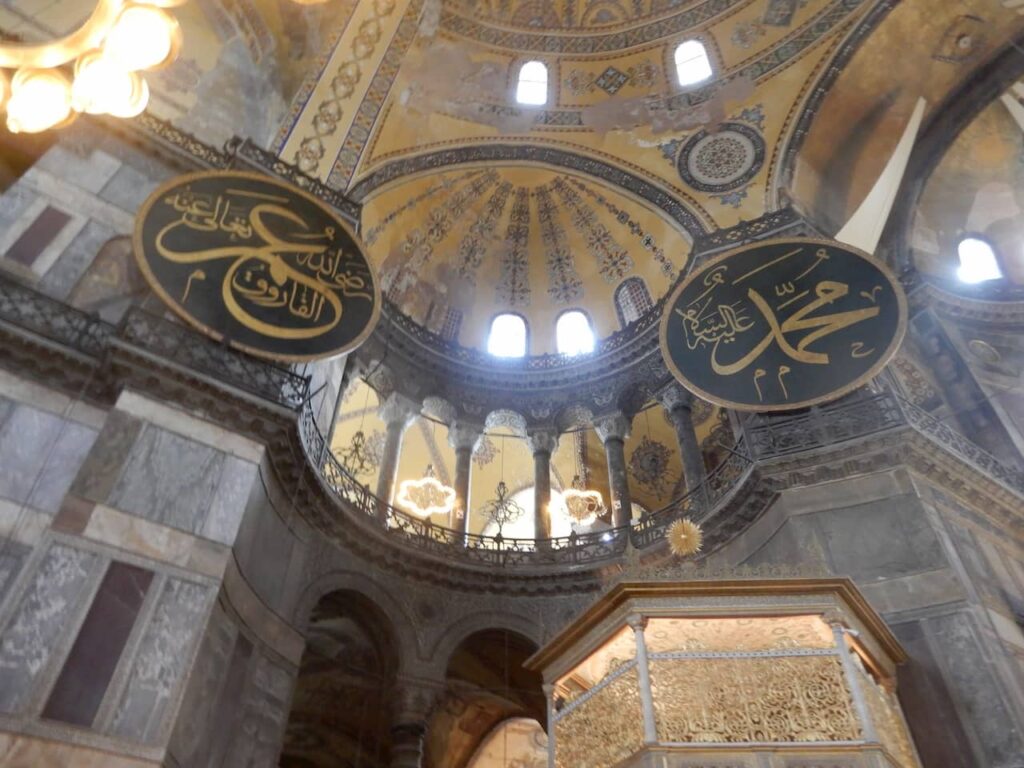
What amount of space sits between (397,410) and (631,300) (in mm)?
4088

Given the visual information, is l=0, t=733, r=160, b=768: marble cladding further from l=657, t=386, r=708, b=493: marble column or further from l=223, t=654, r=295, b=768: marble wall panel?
l=657, t=386, r=708, b=493: marble column

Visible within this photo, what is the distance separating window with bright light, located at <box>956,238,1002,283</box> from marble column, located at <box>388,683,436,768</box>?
32.8 ft

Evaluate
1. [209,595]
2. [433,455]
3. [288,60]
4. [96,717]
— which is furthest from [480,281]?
[96,717]

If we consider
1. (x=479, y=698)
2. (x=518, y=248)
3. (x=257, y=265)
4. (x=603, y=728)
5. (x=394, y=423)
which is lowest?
(x=603, y=728)

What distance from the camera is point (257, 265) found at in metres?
7.75

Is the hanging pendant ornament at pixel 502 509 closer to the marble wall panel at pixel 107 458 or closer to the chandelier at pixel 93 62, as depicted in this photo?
the marble wall panel at pixel 107 458

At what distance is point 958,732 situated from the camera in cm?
569

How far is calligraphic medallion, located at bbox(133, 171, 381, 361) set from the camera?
7129mm

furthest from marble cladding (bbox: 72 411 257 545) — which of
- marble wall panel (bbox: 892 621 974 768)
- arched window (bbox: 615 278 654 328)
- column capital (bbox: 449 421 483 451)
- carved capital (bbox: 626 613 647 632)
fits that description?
arched window (bbox: 615 278 654 328)

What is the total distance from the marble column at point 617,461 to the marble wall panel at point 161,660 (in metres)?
5.53

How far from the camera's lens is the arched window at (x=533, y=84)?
12422 mm

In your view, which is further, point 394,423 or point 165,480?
point 394,423

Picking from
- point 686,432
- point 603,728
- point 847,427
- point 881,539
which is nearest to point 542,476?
point 686,432

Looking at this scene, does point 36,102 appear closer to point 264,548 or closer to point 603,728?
point 603,728
